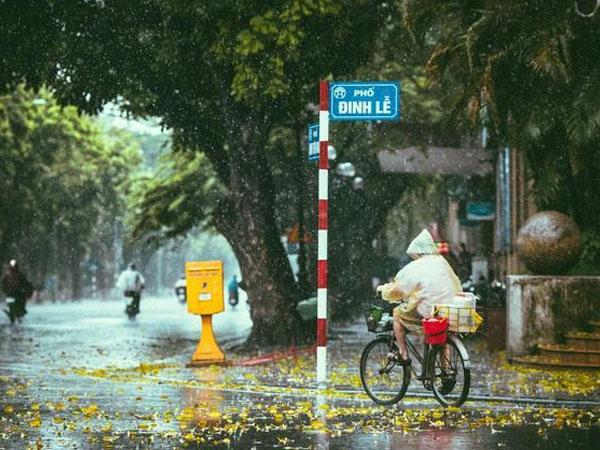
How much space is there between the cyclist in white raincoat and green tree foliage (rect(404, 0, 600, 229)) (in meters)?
5.77

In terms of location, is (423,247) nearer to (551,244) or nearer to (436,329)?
(436,329)

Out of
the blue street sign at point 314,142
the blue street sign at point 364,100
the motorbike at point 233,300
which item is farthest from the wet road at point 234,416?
the motorbike at point 233,300

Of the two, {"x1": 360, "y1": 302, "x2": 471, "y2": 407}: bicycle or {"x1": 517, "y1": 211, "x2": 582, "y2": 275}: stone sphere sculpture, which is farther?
{"x1": 517, "y1": 211, "x2": 582, "y2": 275}: stone sphere sculpture

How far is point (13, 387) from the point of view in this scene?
47.9 ft

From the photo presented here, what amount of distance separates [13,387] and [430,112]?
23956mm

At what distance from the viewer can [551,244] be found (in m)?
18.8

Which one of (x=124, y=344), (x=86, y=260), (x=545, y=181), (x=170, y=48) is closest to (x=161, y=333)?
(x=124, y=344)

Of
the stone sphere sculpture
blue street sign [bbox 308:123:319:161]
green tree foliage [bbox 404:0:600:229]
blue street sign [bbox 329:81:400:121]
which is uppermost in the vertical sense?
green tree foliage [bbox 404:0:600:229]

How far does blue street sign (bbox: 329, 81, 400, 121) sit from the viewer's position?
47.2 ft

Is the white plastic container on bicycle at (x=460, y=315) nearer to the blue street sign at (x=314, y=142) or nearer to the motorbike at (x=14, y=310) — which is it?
the blue street sign at (x=314, y=142)

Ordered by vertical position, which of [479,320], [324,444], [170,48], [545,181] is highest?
[170,48]

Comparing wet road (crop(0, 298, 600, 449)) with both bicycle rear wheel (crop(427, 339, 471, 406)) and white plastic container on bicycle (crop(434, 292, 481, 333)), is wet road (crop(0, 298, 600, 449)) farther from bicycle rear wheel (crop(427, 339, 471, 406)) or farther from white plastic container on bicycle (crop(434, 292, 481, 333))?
white plastic container on bicycle (crop(434, 292, 481, 333))

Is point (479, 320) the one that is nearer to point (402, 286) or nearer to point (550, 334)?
point (402, 286)

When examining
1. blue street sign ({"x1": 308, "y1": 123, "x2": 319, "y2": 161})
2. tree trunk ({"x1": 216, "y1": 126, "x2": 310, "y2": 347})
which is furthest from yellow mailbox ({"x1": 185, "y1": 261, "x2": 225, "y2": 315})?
blue street sign ({"x1": 308, "y1": 123, "x2": 319, "y2": 161})
